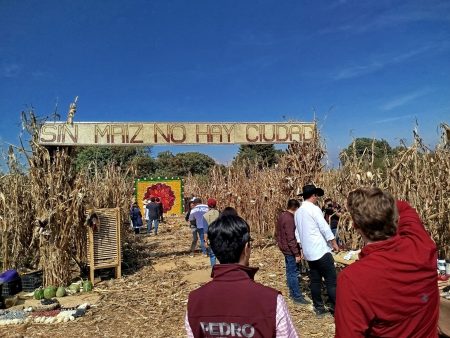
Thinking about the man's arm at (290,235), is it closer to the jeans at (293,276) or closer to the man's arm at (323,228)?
the jeans at (293,276)

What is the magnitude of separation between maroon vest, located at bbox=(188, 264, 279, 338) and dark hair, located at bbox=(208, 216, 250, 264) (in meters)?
0.08

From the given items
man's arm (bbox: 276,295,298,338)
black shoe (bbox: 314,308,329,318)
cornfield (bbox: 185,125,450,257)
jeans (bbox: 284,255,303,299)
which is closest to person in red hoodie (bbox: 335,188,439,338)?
man's arm (bbox: 276,295,298,338)

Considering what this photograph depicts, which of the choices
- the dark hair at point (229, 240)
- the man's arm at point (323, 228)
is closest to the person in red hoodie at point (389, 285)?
the dark hair at point (229, 240)

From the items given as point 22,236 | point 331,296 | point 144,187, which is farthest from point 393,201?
point 144,187

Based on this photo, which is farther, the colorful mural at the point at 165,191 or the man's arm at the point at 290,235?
the colorful mural at the point at 165,191

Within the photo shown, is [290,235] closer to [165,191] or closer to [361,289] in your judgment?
[361,289]

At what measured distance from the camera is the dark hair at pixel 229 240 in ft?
6.12

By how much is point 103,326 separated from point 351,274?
209 inches

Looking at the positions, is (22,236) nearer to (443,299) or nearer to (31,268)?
(31,268)

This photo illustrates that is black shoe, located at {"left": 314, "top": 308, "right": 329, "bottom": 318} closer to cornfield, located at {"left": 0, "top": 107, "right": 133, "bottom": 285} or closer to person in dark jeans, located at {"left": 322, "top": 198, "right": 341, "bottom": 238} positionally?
person in dark jeans, located at {"left": 322, "top": 198, "right": 341, "bottom": 238}

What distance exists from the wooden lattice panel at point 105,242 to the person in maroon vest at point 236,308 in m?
7.06

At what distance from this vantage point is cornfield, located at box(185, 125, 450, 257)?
647 cm

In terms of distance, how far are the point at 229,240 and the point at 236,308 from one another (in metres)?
0.34

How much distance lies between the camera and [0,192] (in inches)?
355
